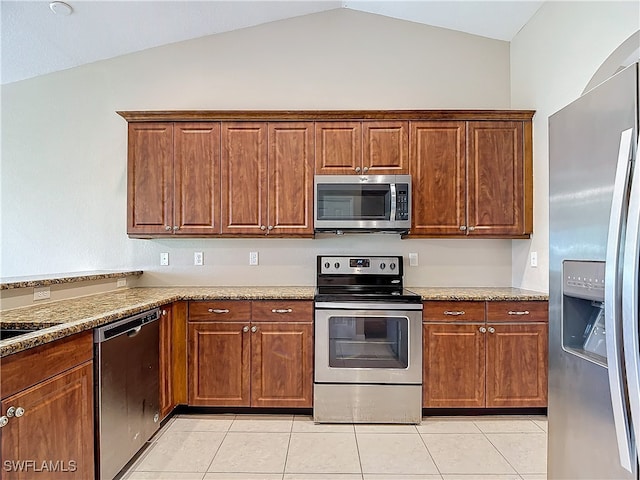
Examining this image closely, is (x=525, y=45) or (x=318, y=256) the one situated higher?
(x=525, y=45)

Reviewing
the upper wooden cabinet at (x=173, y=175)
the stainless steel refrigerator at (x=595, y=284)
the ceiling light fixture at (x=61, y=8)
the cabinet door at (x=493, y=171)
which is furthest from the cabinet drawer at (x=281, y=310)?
the ceiling light fixture at (x=61, y=8)

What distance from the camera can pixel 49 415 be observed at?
149 centimetres

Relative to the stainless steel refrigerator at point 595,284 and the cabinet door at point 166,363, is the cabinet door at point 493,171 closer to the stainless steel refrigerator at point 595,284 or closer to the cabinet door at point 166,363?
the stainless steel refrigerator at point 595,284

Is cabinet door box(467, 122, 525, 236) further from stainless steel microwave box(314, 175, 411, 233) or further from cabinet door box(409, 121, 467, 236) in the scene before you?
stainless steel microwave box(314, 175, 411, 233)

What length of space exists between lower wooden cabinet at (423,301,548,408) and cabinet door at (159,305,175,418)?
1.80 metres

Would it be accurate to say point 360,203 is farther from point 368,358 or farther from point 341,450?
point 341,450

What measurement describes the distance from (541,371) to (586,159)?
2.07 m

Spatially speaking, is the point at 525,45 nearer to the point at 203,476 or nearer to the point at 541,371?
the point at 541,371

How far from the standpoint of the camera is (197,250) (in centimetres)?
344

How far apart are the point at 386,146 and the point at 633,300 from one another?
2.32 meters

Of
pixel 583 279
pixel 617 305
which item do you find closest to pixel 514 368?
pixel 583 279

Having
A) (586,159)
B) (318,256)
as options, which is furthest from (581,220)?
(318,256)

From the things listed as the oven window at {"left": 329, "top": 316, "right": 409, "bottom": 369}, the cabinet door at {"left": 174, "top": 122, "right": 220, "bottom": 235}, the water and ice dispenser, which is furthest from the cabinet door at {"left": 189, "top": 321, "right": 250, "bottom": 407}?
the water and ice dispenser

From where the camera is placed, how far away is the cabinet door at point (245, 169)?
3109mm
